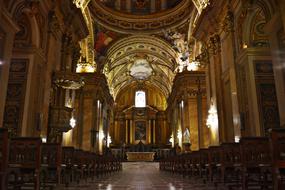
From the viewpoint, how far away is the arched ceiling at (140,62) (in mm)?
20766

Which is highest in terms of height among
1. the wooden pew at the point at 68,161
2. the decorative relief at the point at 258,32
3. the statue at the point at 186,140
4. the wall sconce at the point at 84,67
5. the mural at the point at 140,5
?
the mural at the point at 140,5

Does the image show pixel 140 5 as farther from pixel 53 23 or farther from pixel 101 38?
pixel 53 23

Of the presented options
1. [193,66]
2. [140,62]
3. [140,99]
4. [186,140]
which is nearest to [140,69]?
[140,62]

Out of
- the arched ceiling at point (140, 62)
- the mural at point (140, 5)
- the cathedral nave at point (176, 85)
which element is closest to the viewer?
the cathedral nave at point (176, 85)

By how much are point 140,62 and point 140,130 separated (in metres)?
8.42

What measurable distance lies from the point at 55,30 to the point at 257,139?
7.37 m

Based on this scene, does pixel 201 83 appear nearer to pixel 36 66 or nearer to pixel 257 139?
pixel 36 66

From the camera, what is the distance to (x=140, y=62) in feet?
81.7

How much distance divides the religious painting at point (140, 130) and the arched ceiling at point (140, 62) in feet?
13.1

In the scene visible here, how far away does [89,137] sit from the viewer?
52.6ft

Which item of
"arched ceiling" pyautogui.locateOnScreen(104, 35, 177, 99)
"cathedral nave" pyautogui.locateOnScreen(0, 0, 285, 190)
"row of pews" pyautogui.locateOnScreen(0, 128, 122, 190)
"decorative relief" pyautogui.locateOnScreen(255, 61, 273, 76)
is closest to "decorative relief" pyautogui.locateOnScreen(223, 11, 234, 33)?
"cathedral nave" pyautogui.locateOnScreen(0, 0, 285, 190)

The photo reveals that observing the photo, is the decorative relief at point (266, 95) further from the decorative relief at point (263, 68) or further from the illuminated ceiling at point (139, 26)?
the illuminated ceiling at point (139, 26)

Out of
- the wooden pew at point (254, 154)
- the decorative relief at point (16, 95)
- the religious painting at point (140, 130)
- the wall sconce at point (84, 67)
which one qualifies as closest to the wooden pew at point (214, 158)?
the wooden pew at point (254, 154)

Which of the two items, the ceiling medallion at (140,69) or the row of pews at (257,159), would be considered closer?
the row of pews at (257,159)
